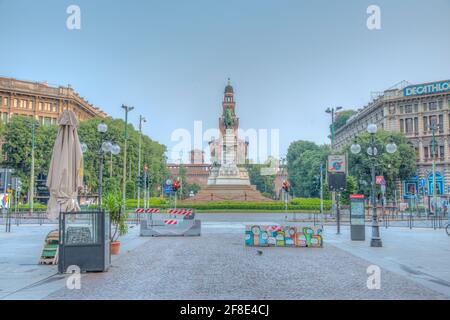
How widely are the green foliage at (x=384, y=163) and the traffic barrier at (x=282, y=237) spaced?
46088mm

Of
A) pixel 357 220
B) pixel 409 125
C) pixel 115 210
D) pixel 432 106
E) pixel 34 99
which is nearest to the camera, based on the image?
pixel 115 210

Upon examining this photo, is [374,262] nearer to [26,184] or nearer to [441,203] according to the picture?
[441,203]

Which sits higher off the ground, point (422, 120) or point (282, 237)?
point (422, 120)

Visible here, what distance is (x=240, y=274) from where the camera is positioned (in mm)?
10953

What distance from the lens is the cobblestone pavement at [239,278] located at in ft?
28.1

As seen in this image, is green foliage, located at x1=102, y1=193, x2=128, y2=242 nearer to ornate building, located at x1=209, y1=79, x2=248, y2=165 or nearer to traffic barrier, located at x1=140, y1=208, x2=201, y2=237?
traffic barrier, located at x1=140, y1=208, x2=201, y2=237

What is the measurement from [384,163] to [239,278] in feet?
187

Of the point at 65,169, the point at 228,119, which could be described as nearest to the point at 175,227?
the point at 65,169

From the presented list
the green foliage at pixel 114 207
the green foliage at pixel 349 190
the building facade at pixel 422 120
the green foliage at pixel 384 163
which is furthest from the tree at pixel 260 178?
the green foliage at pixel 114 207

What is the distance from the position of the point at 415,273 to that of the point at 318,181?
2776cm

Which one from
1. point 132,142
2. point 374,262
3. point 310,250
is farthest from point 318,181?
point 132,142

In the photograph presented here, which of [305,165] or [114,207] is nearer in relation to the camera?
[114,207]

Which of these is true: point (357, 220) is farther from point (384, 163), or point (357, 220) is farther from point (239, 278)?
point (384, 163)
